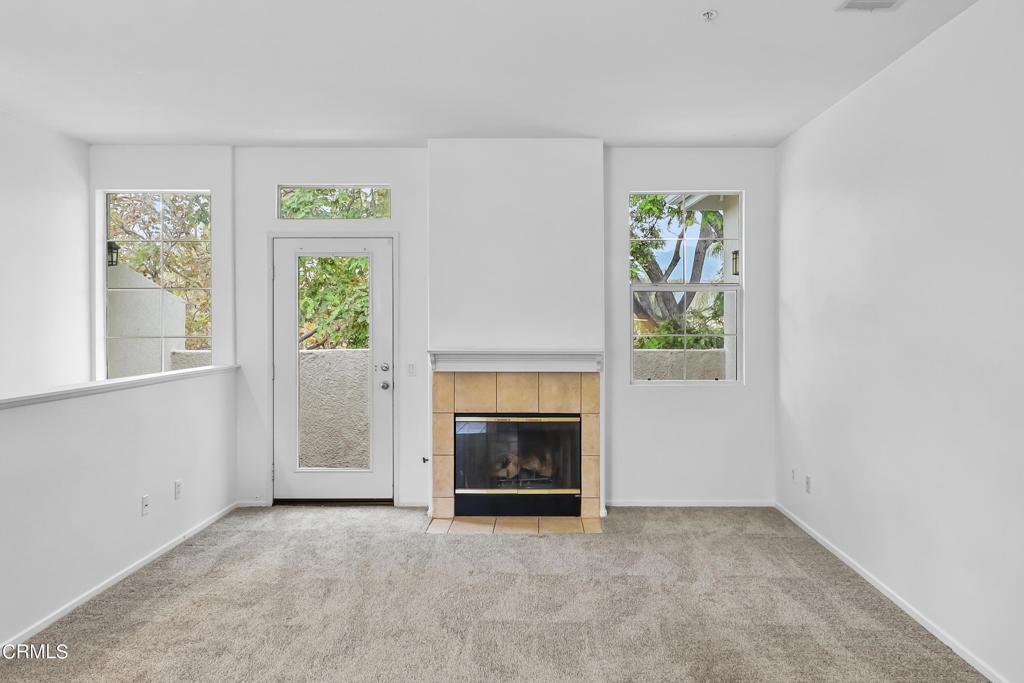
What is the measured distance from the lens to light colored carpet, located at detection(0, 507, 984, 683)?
97.0 inches

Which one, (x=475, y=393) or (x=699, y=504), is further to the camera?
(x=699, y=504)

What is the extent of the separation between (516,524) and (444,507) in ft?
1.68

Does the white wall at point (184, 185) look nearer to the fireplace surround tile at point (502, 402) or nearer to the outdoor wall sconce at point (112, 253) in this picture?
the outdoor wall sconce at point (112, 253)

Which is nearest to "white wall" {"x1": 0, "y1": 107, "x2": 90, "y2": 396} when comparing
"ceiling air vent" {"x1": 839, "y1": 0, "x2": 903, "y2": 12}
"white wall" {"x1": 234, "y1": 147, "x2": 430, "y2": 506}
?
"white wall" {"x1": 234, "y1": 147, "x2": 430, "y2": 506}

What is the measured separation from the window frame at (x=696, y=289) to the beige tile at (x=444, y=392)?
1267mm

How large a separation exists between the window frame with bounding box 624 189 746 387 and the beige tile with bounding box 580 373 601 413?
0.33 m

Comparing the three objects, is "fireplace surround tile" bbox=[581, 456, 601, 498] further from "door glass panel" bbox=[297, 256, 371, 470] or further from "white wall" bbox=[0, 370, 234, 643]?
"white wall" bbox=[0, 370, 234, 643]

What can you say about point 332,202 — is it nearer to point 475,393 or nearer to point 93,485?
point 475,393

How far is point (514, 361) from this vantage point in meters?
4.36

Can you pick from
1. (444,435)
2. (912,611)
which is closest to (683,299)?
(444,435)

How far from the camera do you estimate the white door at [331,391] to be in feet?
15.3

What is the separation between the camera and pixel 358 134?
428cm

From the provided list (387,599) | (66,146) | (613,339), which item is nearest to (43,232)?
(66,146)

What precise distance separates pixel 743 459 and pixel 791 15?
3.01m
